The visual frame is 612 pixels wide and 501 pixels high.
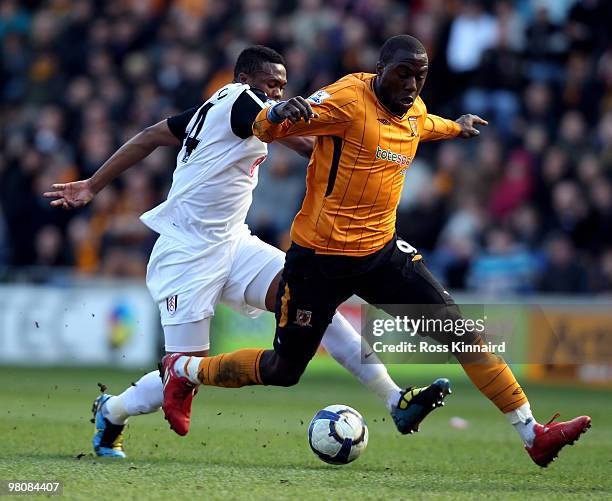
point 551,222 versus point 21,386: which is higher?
point 551,222

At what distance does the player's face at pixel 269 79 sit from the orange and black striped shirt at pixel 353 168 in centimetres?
Answer: 74

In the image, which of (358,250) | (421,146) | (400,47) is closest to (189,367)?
(358,250)

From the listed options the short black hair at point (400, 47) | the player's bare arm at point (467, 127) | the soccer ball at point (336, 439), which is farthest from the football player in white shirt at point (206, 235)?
the player's bare arm at point (467, 127)

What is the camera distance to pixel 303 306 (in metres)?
7.05

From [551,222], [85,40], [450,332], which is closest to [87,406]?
[450,332]

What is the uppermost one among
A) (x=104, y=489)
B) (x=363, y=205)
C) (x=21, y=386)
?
(x=363, y=205)

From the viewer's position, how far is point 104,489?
20.0 ft

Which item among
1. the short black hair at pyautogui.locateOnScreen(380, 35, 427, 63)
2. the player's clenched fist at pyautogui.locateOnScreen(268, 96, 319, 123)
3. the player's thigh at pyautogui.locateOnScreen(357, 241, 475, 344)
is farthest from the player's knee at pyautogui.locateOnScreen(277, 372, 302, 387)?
the short black hair at pyautogui.locateOnScreen(380, 35, 427, 63)

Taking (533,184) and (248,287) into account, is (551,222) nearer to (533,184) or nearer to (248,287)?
(533,184)

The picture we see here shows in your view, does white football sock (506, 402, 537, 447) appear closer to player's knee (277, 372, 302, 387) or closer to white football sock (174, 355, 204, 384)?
player's knee (277, 372, 302, 387)

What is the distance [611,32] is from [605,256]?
3078 mm

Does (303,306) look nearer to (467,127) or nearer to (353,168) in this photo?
(353,168)

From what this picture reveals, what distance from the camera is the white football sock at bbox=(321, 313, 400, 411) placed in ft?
25.2

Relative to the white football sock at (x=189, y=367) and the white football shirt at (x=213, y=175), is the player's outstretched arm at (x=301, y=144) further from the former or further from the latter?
the white football sock at (x=189, y=367)
